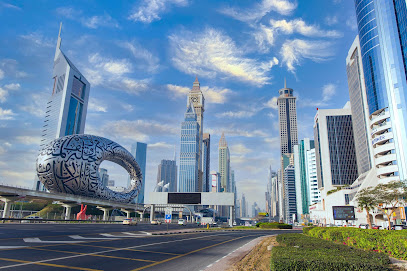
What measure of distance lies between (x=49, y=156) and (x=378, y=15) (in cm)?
9911

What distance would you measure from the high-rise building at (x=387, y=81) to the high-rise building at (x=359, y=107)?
648 inches

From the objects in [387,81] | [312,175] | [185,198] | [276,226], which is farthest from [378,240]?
[312,175]

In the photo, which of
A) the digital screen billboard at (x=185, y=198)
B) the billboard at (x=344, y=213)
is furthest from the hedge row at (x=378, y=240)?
the digital screen billboard at (x=185, y=198)

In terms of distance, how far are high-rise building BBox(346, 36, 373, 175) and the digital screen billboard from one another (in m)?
59.4

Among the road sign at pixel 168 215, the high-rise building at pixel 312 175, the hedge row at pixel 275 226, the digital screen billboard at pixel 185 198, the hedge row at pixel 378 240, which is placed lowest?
the hedge row at pixel 275 226

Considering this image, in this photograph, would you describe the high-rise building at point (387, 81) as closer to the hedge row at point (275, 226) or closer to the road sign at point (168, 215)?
the hedge row at point (275, 226)

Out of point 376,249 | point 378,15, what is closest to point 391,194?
point 376,249

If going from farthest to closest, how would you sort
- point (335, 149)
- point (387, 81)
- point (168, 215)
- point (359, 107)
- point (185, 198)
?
point (335, 149)
point (359, 107)
point (185, 198)
point (387, 81)
point (168, 215)

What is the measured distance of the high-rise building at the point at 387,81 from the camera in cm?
7388

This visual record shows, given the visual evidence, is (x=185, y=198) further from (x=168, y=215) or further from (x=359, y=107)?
(x=359, y=107)

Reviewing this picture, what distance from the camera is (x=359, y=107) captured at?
355 ft

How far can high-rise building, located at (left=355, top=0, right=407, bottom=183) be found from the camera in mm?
73875

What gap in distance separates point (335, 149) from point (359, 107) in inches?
1185

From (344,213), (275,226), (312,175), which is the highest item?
(312,175)
